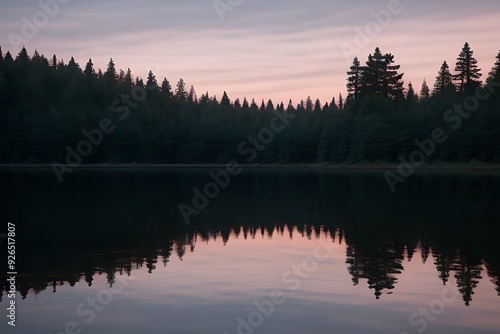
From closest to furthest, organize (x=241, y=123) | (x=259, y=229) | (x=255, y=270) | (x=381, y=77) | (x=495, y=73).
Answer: (x=255, y=270) < (x=259, y=229) < (x=495, y=73) < (x=381, y=77) < (x=241, y=123)

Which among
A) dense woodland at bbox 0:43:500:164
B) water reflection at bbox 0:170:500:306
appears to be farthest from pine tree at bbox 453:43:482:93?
water reflection at bbox 0:170:500:306

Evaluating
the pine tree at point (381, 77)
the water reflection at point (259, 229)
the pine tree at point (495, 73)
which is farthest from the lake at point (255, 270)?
the pine tree at point (381, 77)

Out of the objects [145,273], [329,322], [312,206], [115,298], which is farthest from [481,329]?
[312,206]

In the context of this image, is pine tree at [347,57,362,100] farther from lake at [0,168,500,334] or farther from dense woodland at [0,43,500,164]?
lake at [0,168,500,334]

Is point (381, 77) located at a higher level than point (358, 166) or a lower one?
higher

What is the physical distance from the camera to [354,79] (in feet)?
506

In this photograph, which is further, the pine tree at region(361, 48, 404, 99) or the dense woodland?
the pine tree at region(361, 48, 404, 99)

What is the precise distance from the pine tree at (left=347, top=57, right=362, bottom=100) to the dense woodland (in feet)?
0.83

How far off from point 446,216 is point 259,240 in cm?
1355

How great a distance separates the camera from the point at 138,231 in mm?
30578

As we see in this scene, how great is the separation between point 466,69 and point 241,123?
65654 mm

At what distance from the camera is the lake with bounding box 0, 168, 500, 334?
15016 millimetres

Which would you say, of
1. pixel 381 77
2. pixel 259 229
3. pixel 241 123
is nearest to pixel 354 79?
pixel 381 77

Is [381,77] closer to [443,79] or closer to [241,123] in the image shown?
[443,79]
